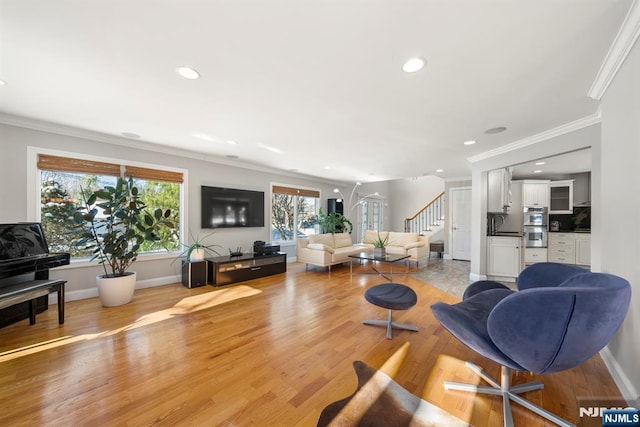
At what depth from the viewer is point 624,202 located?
5.47 ft

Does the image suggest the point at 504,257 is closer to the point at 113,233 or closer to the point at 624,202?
the point at 624,202

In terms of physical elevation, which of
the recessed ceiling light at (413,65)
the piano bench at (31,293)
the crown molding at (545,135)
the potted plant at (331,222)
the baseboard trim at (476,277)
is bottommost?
the baseboard trim at (476,277)

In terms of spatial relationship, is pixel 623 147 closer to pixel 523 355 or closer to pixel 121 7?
pixel 523 355

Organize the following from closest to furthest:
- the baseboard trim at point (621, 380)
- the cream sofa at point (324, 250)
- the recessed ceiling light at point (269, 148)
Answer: the baseboard trim at point (621, 380) → the recessed ceiling light at point (269, 148) → the cream sofa at point (324, 250)

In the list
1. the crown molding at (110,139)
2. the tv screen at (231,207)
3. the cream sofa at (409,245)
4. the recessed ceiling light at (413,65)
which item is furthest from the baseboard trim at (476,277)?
the crown molding at (110,139)

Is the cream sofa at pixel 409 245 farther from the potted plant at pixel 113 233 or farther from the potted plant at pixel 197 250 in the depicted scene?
the potted plant at pixel 113 233

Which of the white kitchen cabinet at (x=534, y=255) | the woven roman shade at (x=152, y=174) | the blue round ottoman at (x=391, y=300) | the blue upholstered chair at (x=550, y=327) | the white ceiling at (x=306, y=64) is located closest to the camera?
the blue upholstered chair at (x=550, y=327)

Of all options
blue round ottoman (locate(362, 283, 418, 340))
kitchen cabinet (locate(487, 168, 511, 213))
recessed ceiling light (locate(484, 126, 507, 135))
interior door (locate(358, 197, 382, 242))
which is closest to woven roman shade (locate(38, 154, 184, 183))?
blue round ottoman (locate(362, 283, 418, 340))

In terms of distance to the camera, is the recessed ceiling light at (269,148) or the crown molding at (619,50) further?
the recessed ceiling light at (269,148)

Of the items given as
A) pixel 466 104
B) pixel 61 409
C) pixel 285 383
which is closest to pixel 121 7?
pixel 61 409

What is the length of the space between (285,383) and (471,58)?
276 centimetres

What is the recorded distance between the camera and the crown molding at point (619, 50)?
1422 millimetres

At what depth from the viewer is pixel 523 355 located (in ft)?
4.47

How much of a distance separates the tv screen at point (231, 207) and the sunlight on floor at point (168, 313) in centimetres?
149
